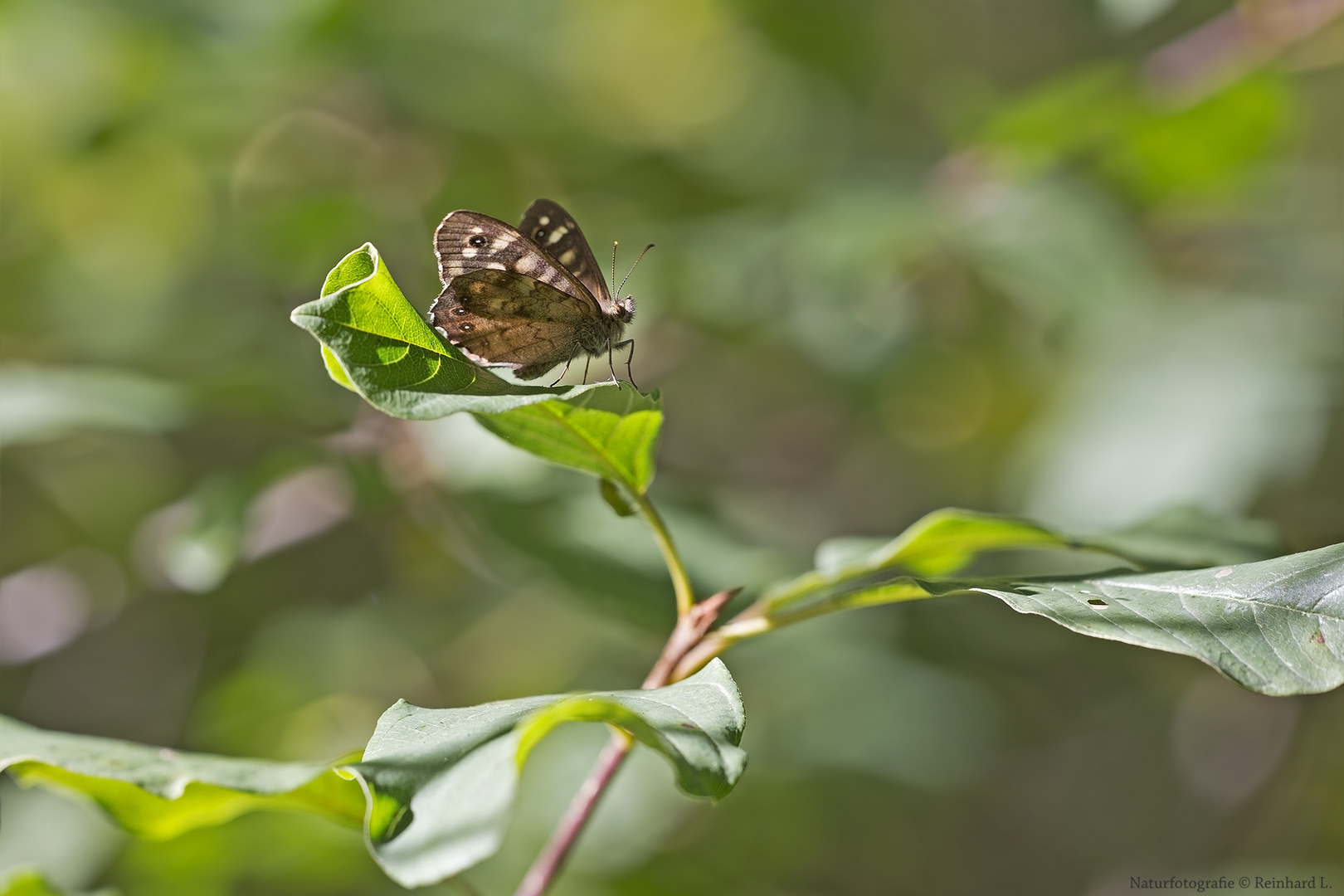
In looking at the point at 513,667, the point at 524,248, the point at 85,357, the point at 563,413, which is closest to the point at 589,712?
the point at 563,413

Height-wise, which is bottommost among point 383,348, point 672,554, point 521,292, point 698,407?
point 698,407

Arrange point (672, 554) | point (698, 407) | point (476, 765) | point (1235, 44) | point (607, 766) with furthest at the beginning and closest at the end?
point (698, 407) < point (1235, 44) < point (672, 554) < point (607, 766) < point (476, 765)

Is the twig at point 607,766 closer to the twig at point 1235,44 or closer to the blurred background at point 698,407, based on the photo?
the blurred background at point 698,407

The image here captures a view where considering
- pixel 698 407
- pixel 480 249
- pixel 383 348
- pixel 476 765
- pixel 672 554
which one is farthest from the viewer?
pixel 698 407

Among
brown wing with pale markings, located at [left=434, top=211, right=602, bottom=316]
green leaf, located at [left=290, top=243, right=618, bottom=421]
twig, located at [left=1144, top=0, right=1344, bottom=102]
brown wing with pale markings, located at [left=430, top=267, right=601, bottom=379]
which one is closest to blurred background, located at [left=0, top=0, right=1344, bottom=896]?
twig, located at [left=1144, top=0, right=1344, bottom=102]

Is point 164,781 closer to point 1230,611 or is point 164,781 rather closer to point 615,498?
point 615,498

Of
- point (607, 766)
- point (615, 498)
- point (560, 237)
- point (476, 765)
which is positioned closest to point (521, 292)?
point (560, 237)

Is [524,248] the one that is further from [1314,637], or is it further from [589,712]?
[1314,637]
